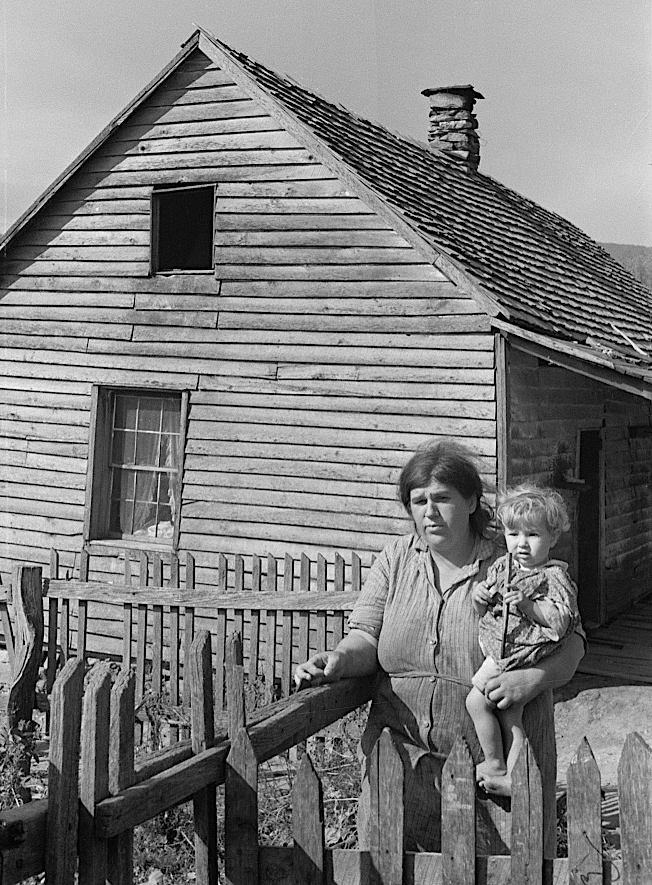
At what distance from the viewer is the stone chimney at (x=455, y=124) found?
1482 cm

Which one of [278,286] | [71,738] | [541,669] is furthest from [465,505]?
[278,286]

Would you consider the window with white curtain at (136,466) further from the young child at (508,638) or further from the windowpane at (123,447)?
the young child at (508,638)

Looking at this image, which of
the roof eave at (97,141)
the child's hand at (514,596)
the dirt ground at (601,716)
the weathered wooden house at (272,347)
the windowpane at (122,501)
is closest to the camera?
the child's hand at (514,596)

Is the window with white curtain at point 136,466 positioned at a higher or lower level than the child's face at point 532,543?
higher

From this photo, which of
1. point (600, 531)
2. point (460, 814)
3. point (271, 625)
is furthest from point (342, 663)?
point (600, 531)

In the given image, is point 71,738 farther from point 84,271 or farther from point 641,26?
point 84,271

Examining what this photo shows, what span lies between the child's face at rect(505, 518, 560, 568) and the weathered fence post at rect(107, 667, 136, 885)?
1.45m

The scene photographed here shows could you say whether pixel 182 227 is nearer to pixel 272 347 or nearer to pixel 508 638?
pixel 272 347

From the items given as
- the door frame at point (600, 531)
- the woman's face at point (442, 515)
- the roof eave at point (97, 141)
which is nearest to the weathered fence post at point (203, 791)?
the woman's face at point (442, 515)

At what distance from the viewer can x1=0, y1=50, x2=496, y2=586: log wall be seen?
9.05 metres

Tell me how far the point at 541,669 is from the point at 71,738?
1.42m

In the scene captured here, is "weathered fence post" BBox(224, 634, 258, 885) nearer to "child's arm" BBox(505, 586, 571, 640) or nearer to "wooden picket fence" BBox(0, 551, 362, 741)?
"child's arm" BBox(505, 586, 571, 640)

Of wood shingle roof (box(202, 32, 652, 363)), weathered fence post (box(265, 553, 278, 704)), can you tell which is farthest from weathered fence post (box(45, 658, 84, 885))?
wood shingle roof (box(202, 32, 652, 363))

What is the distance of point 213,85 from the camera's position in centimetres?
1031
